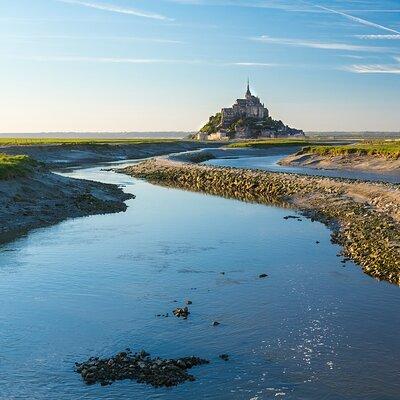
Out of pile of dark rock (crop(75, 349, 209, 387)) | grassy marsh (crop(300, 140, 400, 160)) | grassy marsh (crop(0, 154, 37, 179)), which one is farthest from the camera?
grassy marsh (crop(300, 140, 400, 160))

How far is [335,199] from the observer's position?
143 ft

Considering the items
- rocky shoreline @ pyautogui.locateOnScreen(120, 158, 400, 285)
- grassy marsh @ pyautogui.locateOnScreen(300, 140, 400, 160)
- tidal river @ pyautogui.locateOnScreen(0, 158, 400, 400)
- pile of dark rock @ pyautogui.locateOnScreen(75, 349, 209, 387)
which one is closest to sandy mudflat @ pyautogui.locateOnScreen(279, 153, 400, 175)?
grassy marsh @ pyautogui.locateOnScreen(300, 140, 400, 160)

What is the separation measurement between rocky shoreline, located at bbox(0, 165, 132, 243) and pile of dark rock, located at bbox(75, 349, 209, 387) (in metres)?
18.2

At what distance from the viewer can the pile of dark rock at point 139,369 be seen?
13570 millimetres

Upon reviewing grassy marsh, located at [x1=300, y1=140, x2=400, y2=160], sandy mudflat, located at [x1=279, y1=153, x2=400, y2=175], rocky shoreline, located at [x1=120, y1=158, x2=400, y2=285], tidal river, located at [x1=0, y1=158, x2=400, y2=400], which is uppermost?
grassy marsh, located at [x1=300, y1=140, x2=400, y2=160]

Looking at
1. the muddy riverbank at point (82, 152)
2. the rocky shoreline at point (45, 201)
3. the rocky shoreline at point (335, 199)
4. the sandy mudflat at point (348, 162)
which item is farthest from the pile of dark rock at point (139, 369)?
the muddy riverbank at point (82, 152)

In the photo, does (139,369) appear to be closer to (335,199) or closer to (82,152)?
(335,199)

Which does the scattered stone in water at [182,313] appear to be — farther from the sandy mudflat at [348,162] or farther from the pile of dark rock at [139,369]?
the sandy mudflat at [348,162]

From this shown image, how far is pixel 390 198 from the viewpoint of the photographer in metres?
39.2

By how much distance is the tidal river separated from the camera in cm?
1346

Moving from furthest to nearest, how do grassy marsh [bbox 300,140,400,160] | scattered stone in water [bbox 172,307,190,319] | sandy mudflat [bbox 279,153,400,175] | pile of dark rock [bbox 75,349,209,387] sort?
grassy marsh [bbox 300,140,400,160], sandy mudflat [bbox 279,153,400,175], scattered stone in water [bbox 172,307,190,319], pile of dark rock [bbox 75,349,209,387]

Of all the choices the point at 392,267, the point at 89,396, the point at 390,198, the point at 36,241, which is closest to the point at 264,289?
the point at 392,267

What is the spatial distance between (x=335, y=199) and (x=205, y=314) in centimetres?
2744

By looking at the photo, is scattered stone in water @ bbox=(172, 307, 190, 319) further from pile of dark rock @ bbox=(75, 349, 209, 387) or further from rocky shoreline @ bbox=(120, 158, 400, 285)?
rocky shoreline @ bbox=(120, 158, 400, 285)
